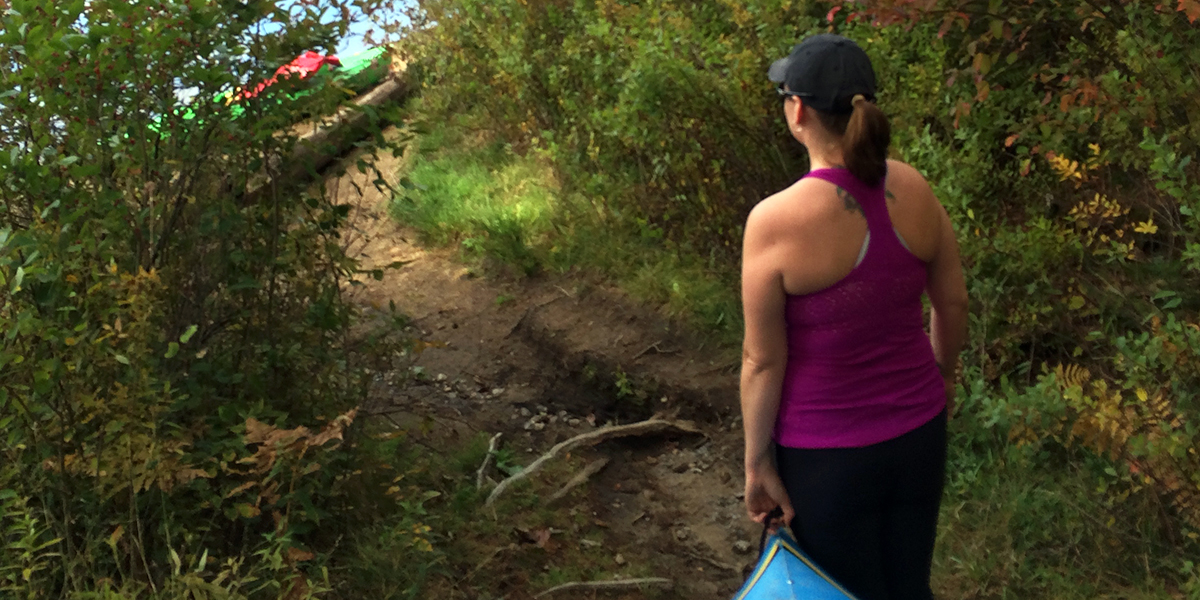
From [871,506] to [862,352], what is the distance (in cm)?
39

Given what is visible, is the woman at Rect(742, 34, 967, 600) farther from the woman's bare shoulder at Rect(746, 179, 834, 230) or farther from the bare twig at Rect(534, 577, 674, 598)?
the bare twig at Rect(534, 577, 674, 598)

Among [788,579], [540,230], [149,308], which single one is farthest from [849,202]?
[540,230]

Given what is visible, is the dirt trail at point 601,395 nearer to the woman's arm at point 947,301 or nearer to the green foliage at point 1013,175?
the green foliage at point 1013,175

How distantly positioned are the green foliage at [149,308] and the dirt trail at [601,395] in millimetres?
721

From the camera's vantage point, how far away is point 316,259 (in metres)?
4.04

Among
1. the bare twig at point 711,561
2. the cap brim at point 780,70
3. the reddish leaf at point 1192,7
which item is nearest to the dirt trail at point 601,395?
the bare twig at point 711,561

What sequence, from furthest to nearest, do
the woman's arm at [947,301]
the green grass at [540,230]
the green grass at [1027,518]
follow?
1. the green grass at [540,230]
2. the green grass at [1027,518]
3. the woman's arm at [947,301]

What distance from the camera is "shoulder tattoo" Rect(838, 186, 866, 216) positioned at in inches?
91.7

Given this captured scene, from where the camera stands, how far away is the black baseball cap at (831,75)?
230 centimetres

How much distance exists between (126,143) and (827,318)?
2.36m

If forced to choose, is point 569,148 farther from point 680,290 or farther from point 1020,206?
point 1020,206

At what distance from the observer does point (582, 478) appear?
5.01 metres

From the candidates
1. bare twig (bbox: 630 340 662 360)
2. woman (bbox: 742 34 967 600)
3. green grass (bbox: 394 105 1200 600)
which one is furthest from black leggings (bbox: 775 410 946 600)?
bare twig (bbox: 630 340 662 360)

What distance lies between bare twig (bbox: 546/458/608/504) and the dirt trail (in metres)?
0.06
